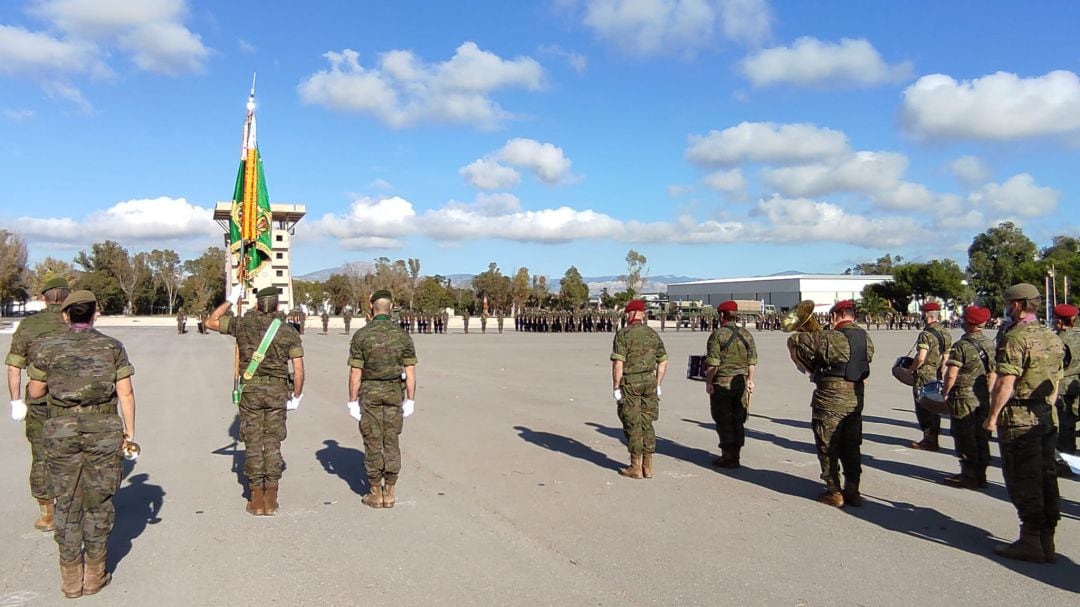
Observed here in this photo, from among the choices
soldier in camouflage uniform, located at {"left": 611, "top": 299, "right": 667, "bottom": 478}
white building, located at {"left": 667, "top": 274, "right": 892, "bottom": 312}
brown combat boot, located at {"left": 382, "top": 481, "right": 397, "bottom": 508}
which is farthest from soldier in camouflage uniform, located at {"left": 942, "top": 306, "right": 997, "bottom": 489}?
white building, located at {"left": 667, "top": 274, "right": 892, "bottom": 312}

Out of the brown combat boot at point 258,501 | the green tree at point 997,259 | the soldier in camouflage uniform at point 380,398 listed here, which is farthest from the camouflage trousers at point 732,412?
the green tree at point 997,259

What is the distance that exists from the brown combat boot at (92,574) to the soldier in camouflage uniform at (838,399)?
210 inches

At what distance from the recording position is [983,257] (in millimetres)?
104250

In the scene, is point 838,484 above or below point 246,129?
below

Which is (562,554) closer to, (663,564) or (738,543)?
(663,564)

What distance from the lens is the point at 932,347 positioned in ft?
30.4

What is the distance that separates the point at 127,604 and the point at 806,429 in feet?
29.9

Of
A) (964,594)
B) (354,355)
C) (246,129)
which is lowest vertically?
(964,594)

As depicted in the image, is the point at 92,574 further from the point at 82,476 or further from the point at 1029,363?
the point at 1029,363

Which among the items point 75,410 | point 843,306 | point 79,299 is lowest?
point 75,410

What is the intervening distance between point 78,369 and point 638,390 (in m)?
4.93

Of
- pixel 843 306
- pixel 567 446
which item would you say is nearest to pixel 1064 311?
pixel 843 306

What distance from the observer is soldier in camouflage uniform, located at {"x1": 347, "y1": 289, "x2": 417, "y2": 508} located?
6.61 m

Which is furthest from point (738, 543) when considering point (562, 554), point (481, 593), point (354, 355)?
point (354, 355)
